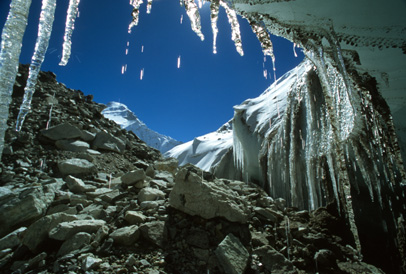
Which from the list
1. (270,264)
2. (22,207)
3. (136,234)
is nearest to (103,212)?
(136,234)

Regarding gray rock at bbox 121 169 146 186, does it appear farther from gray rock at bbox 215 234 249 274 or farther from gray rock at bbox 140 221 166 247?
gray rock at bbox 215 234 249 274

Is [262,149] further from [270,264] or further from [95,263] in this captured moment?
[95,263]

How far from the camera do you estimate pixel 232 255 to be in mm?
2188

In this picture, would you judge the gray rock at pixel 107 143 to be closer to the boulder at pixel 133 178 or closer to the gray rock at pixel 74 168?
the gray rock at pixel 74 168

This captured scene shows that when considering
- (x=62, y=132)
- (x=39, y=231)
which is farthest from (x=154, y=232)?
(x=62, y=132)

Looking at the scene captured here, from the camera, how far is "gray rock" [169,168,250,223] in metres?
2.63

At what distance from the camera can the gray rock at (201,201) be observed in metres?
2.63

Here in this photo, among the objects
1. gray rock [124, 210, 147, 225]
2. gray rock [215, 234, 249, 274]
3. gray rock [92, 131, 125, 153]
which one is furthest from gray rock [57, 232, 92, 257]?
gray rock [92, 131, 125, 153]

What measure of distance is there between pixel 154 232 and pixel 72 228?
933 mm

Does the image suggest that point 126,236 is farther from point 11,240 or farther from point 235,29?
point 235,29

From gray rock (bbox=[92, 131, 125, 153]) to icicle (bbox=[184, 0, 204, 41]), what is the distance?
567 centimetres

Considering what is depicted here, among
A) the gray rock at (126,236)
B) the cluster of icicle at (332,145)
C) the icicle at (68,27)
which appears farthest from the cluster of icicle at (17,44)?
the cluster of icicle at (332,145)

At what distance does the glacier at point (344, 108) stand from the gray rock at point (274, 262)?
4.64ft

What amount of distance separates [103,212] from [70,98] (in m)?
8.46
